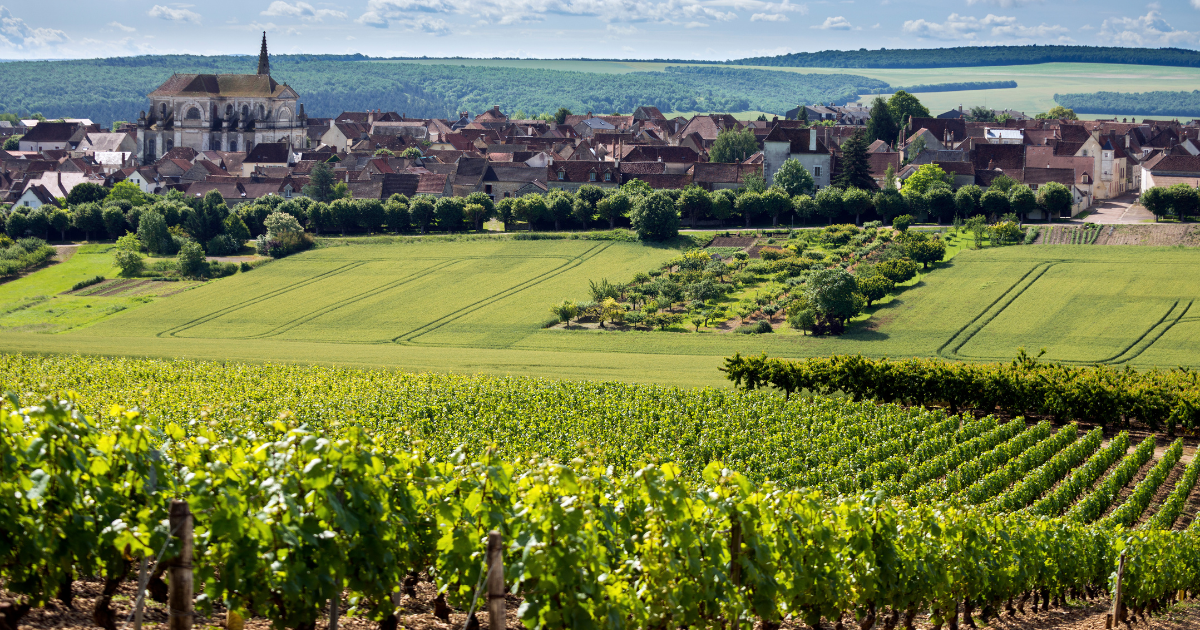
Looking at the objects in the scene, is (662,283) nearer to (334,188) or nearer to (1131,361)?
(1131,361)

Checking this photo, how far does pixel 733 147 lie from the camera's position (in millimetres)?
118188

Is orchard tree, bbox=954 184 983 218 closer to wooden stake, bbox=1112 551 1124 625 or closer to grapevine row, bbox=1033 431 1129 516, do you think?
grapevine row, bbox=1033 431 1129 516

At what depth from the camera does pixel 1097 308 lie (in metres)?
59.7

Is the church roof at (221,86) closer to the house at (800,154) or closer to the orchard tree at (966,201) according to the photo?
the house at (800,154)

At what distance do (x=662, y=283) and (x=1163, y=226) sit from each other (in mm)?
36837

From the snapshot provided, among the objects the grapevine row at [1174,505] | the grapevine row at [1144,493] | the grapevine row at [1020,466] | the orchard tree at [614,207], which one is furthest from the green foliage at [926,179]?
the grapevine row at [1174,505]

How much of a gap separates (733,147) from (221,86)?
73.2 m

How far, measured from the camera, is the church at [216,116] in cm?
14488

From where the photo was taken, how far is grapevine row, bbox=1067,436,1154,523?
83.6 feet

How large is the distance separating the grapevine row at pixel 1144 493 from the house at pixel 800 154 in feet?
231

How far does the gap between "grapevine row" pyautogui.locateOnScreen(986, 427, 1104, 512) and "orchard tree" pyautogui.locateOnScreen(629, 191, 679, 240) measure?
4800cm

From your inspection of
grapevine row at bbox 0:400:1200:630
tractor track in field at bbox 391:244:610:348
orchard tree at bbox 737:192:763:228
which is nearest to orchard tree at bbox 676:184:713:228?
orchard tree at bbox 737:192:763:228

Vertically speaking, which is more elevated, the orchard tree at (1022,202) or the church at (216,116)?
the church at (216,116)

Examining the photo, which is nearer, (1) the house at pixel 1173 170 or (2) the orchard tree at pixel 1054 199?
(2) the orchard tree at pixel 1054 199
